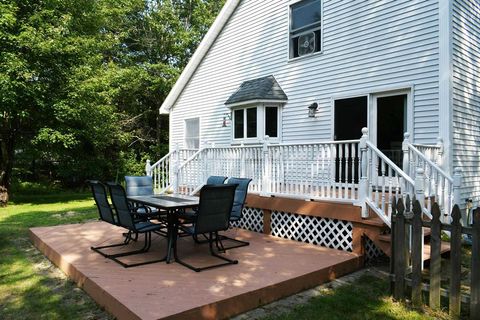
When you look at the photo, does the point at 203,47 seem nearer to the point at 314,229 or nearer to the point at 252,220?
the point at 252,220

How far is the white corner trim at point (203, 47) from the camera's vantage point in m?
11.6

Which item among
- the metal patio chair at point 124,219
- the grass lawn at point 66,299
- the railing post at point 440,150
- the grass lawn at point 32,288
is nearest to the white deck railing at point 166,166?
the grass lawn at point 32,288

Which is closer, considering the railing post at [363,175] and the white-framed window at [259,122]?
the railing post at [363,175]

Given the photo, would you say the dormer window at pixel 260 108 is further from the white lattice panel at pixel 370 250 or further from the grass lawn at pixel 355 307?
the grass lawn at pixel 355 307

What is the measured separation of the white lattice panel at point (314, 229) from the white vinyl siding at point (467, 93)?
282 cm

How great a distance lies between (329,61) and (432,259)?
19.9 ft

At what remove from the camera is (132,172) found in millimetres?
19594

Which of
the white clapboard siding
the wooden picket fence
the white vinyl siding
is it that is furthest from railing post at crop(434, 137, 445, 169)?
the wooden picket fence

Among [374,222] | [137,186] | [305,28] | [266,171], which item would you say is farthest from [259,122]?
[374,222]

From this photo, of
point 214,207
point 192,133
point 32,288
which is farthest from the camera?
point 192,133

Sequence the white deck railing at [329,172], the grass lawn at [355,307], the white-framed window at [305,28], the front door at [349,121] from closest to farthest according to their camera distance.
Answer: the grass lawn at [355,307] → the white deck railing at [329,172] → the front door at [349,121] → the white-framed window at [305,28]

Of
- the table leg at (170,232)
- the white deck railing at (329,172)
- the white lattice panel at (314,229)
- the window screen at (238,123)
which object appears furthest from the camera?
the window screen at (238,123)

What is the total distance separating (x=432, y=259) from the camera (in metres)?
3.80

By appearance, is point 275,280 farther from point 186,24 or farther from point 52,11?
point 186,24
